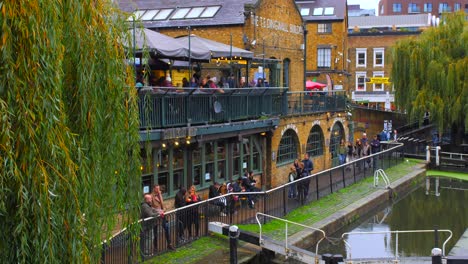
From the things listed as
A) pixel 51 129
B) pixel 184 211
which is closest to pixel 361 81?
pixel 184 211

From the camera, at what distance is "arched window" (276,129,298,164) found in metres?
24.8

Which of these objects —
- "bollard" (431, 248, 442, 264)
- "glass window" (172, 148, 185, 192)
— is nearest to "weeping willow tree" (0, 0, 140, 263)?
"bollard" (431, 248, 442, 264)

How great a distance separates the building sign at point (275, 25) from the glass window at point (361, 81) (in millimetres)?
29616

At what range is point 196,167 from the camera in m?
19.1

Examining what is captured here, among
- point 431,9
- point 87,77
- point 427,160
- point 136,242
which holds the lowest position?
point 427,160

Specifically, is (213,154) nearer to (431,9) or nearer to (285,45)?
(285,45)

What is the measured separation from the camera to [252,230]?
16438 millimetres

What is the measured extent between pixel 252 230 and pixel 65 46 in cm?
943

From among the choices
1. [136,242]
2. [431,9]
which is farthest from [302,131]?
[431,9]

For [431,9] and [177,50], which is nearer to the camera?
[177,50]

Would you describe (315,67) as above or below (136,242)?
above

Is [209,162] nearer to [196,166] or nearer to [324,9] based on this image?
[196,166]

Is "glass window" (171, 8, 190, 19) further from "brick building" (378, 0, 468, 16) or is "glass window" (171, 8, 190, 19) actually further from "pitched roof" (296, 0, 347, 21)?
"brick building" (378, 0, 468, 16)

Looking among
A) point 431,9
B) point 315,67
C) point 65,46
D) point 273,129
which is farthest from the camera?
point 431,9
